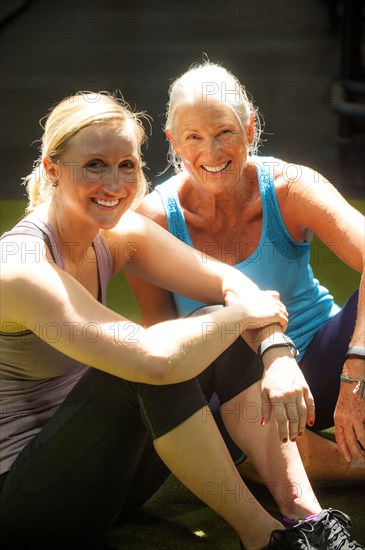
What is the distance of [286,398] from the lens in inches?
72.6

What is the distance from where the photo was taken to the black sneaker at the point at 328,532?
6.04 ft

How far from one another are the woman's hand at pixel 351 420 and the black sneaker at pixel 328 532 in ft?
0.43

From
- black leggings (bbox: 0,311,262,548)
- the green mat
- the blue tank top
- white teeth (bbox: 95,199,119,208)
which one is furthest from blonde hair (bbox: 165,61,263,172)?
the green mat

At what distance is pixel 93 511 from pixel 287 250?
2.63ft

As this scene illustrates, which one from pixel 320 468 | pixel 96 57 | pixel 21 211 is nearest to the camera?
pixel 320 468

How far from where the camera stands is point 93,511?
72.2 inches

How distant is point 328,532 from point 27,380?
62 cm

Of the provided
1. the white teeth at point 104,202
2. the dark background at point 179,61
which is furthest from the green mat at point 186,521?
the dark background at point 179,61

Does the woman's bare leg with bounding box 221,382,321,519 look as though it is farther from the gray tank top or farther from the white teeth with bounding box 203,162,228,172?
the white teeth with bounding box 203,162,228,172

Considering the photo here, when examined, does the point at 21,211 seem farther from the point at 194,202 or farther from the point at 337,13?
the point at 337,13

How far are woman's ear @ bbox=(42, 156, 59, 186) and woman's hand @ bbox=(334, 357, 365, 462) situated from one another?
0.69 metres

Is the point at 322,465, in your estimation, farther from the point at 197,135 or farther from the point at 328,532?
the point at 197,135

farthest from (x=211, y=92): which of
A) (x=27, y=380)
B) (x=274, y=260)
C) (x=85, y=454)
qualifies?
(x=85, y=454)

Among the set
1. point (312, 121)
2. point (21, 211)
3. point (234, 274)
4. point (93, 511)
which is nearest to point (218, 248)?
point (234, 274)
